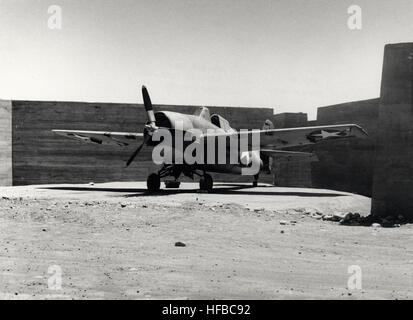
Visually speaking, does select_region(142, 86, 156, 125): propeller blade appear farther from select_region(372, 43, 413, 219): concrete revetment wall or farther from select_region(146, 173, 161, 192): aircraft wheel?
select_region(372, 43, 413, 219): concrete revetment wall

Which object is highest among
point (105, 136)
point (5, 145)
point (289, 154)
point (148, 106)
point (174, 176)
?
point (148, 106)

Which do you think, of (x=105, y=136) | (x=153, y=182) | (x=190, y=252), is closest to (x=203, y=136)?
(x=153, y=182)

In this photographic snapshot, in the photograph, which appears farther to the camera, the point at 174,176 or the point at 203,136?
the point at 174,176

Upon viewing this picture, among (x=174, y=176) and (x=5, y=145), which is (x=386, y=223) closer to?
(x=174, y=176)

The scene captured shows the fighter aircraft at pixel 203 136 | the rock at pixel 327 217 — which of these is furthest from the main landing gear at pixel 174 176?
the rock at pixel 327 217

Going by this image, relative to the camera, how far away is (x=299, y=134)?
18703mm

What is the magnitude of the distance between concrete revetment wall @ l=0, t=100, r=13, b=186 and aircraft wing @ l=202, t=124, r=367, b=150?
13.0m

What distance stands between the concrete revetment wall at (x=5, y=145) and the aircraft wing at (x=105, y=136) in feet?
19.3

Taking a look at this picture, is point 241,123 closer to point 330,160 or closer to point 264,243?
point 330,160

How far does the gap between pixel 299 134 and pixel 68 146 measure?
14005mm

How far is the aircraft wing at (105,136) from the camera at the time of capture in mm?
20755

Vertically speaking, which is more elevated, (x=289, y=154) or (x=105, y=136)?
(x=105, y=136)

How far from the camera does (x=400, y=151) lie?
12609 mm
